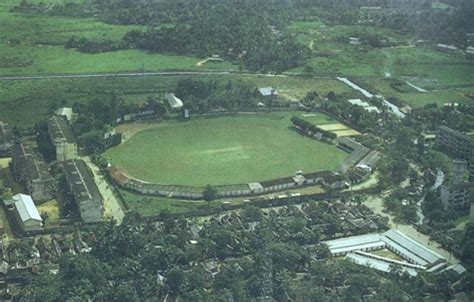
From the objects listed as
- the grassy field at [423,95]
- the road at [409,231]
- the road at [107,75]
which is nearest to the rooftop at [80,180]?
the road at [409,231]

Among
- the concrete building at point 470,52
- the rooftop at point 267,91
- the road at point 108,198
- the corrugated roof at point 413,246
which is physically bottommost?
the concrete building at point 470,52

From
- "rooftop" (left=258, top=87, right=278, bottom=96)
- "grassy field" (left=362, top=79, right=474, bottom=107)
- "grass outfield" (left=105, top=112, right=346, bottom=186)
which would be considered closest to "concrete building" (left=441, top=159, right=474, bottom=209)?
"grass outfield" (left=105, top=112, right=346, bottom=186)

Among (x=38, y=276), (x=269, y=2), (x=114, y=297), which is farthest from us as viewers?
(x=269, y=2)

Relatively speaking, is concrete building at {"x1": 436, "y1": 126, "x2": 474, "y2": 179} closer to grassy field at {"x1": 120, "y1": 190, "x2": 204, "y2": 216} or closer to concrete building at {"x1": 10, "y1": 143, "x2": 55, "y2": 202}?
grassy field at {"x1": 120, "y1": 190, "x2": 204, "y2": 216}

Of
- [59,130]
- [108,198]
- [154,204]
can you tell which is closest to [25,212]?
[108,198]

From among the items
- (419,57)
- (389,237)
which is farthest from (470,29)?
(389,237)

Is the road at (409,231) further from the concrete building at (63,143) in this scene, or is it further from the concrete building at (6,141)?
the concrete building at (6,141)

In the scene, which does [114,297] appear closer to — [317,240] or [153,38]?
[317,240]
